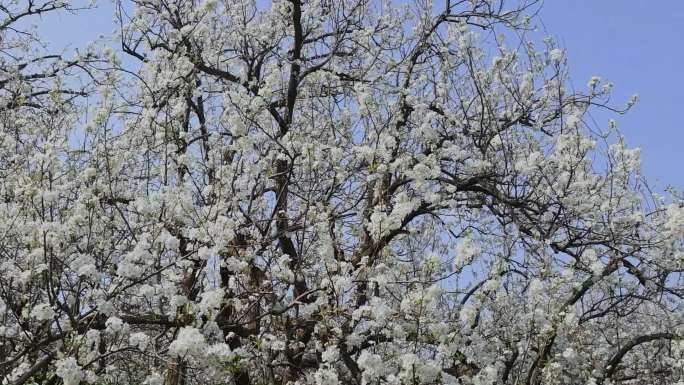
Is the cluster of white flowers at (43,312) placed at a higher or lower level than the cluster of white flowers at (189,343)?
higher

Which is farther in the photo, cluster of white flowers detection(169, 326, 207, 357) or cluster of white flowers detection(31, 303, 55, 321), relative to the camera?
cluster of white flowers detection(31, 303, 55, 321)

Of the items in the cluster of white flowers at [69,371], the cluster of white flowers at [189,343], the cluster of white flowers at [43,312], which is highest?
the cluster of white flowers at [43,312]

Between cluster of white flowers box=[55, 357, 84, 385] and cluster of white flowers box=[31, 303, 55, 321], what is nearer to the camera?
cluster of white flowers box=[55, 357, 84, 385]

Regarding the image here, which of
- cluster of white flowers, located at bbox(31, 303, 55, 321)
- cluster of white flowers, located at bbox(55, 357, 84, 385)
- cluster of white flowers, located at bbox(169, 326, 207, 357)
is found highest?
cluster of white flowers, located at bbox(31, 303, 55, 321)

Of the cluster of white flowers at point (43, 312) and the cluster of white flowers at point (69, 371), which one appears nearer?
the cluster of white flowers at point (69, 371)

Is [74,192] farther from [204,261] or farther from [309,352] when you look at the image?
[309,352]

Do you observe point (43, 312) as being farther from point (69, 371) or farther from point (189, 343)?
point (189, 343)

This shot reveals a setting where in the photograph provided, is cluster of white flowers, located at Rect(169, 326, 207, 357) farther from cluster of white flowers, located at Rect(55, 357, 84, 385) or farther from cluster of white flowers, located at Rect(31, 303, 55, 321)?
cluster of white flowers, located at Rect(31, 303, 55, 321)

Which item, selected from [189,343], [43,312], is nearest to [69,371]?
[43,312]

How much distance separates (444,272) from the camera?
690 cm

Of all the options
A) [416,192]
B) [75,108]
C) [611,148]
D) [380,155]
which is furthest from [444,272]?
[75,108]

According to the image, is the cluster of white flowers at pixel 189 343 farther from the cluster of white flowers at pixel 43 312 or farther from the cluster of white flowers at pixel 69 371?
the cluster of white flowers at pixel 43 312

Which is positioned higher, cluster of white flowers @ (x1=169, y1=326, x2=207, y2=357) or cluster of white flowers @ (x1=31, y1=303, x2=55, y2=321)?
cluster of white flowers @ (x1=31, y1=303, x2=55, y2=321)

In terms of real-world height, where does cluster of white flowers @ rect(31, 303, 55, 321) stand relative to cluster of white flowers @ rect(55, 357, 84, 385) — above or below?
above
